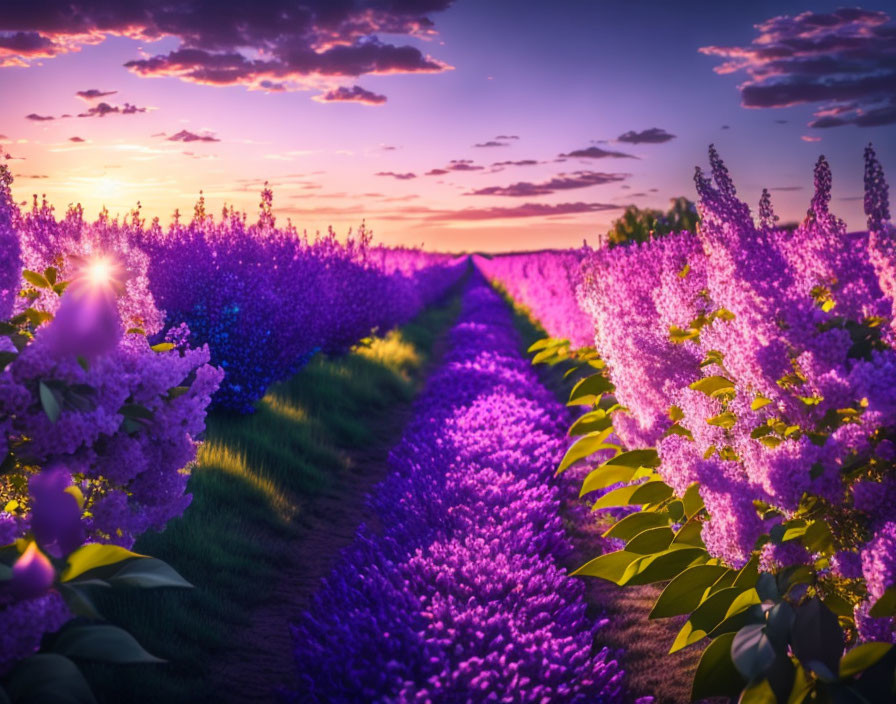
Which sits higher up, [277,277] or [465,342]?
[277,277]

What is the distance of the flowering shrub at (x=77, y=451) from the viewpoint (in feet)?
6.64

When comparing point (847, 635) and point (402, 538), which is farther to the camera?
point (402, 538)

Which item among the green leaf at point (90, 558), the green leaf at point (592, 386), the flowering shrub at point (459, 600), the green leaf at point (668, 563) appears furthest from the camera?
the green leaf at point (592, 386)

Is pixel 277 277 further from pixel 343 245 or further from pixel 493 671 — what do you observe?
pixel 493 671

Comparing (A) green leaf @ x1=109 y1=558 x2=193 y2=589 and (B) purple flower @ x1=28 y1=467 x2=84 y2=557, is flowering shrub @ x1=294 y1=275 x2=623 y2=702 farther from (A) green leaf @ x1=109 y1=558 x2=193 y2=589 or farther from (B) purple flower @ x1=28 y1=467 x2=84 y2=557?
(B) purple flower @ x1=28 y1=467 x2=84 y2=557

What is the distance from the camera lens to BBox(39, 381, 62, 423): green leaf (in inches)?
79.9

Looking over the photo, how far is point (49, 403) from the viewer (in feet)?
6.72

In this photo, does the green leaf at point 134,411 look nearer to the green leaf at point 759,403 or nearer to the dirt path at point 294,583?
the dirt path at point 294,583

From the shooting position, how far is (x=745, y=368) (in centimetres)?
260

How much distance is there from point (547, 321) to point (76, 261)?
499 inches

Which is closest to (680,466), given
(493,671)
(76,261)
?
(493,671)

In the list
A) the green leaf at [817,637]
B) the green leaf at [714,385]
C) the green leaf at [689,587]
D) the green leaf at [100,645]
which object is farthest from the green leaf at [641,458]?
the green leaf at [100,645]

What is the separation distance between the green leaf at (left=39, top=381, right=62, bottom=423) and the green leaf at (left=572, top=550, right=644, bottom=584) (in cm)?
249

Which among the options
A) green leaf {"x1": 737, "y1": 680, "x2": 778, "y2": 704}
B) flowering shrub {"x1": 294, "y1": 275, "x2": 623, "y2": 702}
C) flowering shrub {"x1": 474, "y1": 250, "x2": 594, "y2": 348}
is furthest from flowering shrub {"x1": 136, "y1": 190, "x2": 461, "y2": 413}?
green leaf {"x1": 737, "y1": 680, "x2": 778, "y2": 704}
